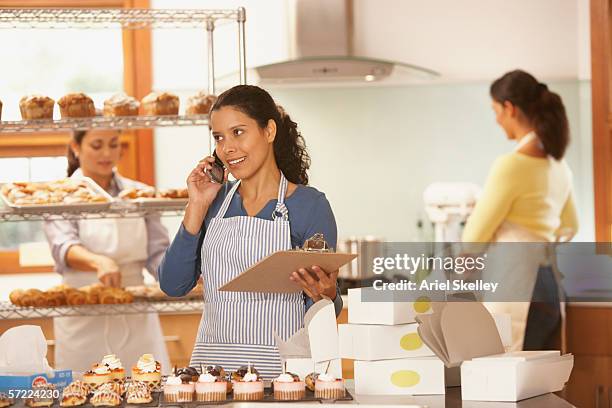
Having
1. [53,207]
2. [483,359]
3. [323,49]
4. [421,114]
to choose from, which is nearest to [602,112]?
[421,114]

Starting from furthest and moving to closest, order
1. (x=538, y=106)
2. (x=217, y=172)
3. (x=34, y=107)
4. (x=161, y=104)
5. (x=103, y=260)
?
(x=538, y=106) → (x=103, y=260) → (x=161, y=104) → (x=34, y=107) → (x=217, y=172)

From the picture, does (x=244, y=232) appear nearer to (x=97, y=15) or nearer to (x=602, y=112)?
(x=97, y=15)

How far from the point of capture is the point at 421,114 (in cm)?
447

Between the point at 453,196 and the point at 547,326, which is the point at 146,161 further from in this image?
the point at 547,326

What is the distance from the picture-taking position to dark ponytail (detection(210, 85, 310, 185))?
7.97ft

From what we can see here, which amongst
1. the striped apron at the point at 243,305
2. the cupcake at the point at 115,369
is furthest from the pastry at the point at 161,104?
the cupcake at the point at 115,369

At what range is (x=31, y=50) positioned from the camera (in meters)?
4.36

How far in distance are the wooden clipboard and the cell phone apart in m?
0.37

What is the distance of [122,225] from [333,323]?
5.84 ft

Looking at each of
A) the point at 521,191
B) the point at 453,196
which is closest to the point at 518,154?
the point at 521,191

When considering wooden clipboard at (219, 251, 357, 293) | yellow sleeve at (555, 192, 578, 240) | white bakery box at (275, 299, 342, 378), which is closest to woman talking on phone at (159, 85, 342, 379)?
wooden clipboard at (219, 251, 357, 293)

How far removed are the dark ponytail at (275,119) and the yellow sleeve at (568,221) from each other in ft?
5.94

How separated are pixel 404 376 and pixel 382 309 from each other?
0.14 meters

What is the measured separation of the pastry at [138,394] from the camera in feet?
6.07
